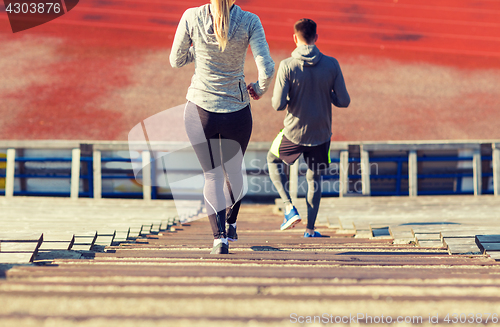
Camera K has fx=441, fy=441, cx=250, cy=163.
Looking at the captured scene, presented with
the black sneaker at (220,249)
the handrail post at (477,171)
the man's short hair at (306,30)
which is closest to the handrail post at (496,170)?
the handrail post at (477,171)

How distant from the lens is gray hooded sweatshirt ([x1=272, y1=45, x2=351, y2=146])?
130 inches

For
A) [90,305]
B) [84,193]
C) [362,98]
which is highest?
[362,98]

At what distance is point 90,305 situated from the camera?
3.62 ft

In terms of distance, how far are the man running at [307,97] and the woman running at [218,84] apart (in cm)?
79

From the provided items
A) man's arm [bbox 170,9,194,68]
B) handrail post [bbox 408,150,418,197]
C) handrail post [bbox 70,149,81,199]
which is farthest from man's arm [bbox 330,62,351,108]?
handrail post [bbox 70,149,81,199]

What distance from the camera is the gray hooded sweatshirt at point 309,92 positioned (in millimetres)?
3305

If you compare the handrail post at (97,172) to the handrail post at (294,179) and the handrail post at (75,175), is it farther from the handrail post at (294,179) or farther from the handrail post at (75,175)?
the handrail post at (294,179)

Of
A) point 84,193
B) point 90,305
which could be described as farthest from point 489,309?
point 84,193

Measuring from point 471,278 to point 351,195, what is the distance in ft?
19.7

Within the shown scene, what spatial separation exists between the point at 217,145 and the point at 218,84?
351 mm

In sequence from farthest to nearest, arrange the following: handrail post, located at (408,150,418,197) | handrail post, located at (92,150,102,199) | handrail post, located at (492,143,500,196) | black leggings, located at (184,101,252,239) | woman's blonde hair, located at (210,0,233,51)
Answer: handrail post, located at (408,150,418,197)
handrail post, located at (92,150,102,199)
handrail post, located at (492,143,500,196)
black leggings, located at (184,101,252,239)
woman's blonde hair, located at (210,0,233,51)

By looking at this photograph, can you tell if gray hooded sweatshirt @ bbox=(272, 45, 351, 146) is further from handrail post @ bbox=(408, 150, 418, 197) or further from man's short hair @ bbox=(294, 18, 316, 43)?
handrail post @ bbox=(408, 150, 418, 197)

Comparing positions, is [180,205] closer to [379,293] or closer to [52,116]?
[379,293]

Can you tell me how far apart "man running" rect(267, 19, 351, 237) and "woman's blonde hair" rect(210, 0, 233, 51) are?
105 cm
